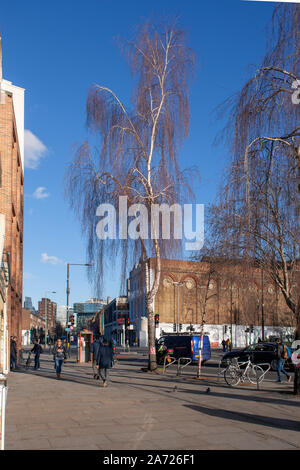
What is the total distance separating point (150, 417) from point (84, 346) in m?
22.4

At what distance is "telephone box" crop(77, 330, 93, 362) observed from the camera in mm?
31902

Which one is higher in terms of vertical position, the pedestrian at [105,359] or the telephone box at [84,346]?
the pedestrian at [105,359]

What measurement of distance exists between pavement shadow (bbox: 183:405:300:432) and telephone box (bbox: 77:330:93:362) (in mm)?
20623

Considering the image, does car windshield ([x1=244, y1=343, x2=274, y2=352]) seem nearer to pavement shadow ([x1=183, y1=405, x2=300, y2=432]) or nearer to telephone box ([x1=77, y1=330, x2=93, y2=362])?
telephone box ([x1=77, y1=330, x2=93, y2=362])

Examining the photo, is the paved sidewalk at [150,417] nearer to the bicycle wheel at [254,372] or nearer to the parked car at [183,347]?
the bicycle wheel at [254,372]

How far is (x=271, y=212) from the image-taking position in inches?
515

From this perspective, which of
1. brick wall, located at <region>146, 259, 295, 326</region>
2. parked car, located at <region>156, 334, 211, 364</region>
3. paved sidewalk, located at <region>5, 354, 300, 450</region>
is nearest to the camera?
paved sidewalk, located at <region>5, 354, 300, 450</region>

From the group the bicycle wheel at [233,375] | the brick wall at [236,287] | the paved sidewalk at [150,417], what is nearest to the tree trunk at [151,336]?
the brick wall at [236,287]

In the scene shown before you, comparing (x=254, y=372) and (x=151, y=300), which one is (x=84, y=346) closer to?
(x=151, y=300)

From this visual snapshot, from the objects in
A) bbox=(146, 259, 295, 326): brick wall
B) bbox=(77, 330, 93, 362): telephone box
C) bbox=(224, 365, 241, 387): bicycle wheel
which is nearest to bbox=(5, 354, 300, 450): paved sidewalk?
bbox=(224, 365, 241, 387): bicycle wheel

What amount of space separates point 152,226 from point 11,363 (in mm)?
11450

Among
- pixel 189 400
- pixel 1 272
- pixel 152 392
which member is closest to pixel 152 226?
pixel 1 272

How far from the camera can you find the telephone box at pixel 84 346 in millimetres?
31902
